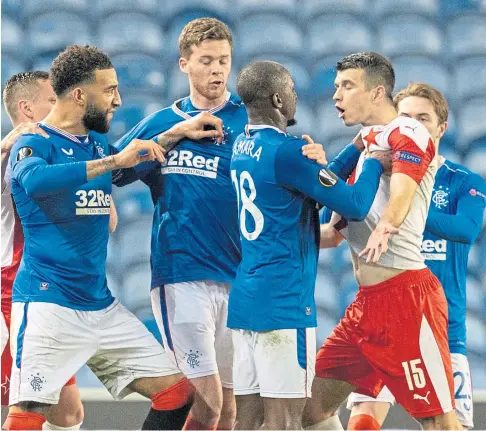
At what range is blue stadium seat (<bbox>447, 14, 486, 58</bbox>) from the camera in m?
7.73

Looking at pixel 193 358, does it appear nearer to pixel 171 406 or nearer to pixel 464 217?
pixel 171 406

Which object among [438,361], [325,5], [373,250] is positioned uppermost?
[325,5]

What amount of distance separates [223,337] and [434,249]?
1.00 metres

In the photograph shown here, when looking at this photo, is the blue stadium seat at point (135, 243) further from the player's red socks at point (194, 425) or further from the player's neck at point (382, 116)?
the player's neck at point (382, 116)

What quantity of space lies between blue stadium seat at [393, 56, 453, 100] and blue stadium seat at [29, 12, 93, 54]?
7.80 feet

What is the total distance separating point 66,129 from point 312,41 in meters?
4.12

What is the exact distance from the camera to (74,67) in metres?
3.97

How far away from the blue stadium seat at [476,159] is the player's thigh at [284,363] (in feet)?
12.7

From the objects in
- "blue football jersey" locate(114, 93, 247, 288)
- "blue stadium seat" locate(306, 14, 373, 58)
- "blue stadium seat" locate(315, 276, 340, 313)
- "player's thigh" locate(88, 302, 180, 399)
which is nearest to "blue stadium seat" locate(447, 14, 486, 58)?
"blue stadium seat" locate(306, 14, 373, 58)

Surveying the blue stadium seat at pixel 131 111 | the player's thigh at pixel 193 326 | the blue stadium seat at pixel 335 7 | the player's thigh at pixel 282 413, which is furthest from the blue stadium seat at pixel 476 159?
the player's thigh at pixel 282 413

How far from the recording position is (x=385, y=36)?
7723 millimetres

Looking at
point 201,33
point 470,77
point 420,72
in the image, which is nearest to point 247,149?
point 201,33

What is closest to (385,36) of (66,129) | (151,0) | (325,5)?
(325,5)

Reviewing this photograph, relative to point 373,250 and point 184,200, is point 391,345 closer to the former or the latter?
point 373,250
